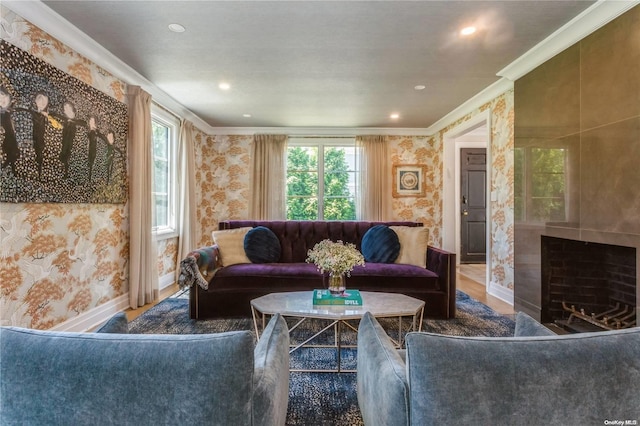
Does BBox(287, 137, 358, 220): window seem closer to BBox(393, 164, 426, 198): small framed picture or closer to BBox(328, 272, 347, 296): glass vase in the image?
BBox(393, 164, 426, 198): small framed picture

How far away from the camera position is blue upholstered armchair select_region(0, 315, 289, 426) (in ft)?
2.37

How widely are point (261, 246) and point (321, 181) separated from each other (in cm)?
268

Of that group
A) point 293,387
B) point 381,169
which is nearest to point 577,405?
point 293,387

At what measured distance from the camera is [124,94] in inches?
130

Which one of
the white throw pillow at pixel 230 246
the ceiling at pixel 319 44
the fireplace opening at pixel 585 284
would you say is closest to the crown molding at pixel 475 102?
the ceiling at pixel 319 44

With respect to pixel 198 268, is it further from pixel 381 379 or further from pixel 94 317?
pixel 381 379

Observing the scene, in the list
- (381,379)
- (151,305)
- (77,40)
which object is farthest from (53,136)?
(381,379)

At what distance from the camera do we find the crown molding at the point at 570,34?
2139 mm

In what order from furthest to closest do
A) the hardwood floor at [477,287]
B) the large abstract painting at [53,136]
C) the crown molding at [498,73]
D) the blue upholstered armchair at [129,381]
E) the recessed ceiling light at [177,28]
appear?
the hardwood floor at [477,287]
the recessed ceiling light at [177,28]
the crown molding at [498,73]
the large abstract painting at [53,136]
the blue upholstered armchair at [129,381]

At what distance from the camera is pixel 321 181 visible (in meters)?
5.81

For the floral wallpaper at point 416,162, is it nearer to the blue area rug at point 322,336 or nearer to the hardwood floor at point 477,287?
the hardwood floor at point 477,287

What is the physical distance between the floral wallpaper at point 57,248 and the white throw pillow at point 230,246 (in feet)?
3.27

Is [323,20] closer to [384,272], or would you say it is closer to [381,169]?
[384,272]

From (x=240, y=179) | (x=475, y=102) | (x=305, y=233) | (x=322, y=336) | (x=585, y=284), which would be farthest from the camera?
(x=240, y=179)
